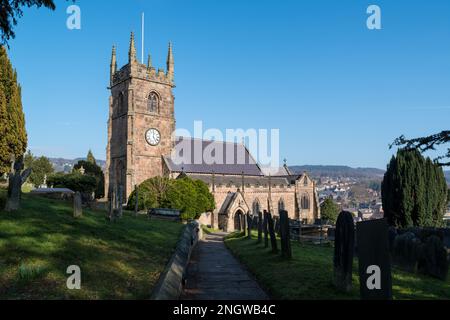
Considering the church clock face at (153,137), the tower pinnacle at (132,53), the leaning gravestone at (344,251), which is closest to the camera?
the leaning gravestone at (344,251)

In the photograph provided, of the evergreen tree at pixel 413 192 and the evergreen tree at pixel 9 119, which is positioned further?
the evergreen tree at pixel 413 192

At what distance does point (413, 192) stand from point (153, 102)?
33530mm

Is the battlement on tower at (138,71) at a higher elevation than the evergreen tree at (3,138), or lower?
higher

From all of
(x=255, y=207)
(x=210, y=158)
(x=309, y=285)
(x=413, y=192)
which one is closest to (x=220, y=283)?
(x=309, y=285)

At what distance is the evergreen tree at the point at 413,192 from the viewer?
3356 centimetres

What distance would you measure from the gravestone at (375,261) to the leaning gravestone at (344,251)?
50.5 inches

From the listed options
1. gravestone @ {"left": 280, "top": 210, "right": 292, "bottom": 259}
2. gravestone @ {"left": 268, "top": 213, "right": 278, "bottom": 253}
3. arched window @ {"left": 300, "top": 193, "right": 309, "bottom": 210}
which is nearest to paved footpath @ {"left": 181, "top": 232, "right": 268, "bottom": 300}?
gravestone @ {"left": 280, "top": 210, "right": 292, "bottom": 259}

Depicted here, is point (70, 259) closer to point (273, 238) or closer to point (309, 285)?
point (309, 285)

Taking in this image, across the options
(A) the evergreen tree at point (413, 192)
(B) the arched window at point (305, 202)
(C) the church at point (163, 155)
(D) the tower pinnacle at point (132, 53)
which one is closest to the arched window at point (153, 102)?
(C) the church at point (163, 155)

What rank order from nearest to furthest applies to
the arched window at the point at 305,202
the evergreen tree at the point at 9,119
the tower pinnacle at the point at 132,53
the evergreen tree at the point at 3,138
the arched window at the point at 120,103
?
1. the evergreen tree at the point at 3,138
2. the evergreen tree at the point at 9,119
3. the tower pinnacle at the point at 132,53
4. the arched window at the point at 120,103
5. the arched window at the point at 305,202

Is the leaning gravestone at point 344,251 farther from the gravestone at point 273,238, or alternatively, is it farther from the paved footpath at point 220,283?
the gravestone at point 273,238

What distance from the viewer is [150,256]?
10.6 metres

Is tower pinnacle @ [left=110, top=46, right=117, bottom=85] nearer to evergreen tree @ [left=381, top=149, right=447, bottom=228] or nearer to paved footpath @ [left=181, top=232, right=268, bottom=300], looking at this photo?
evergreen tree @ [left=381, top=149, right=447, bottom=228]
